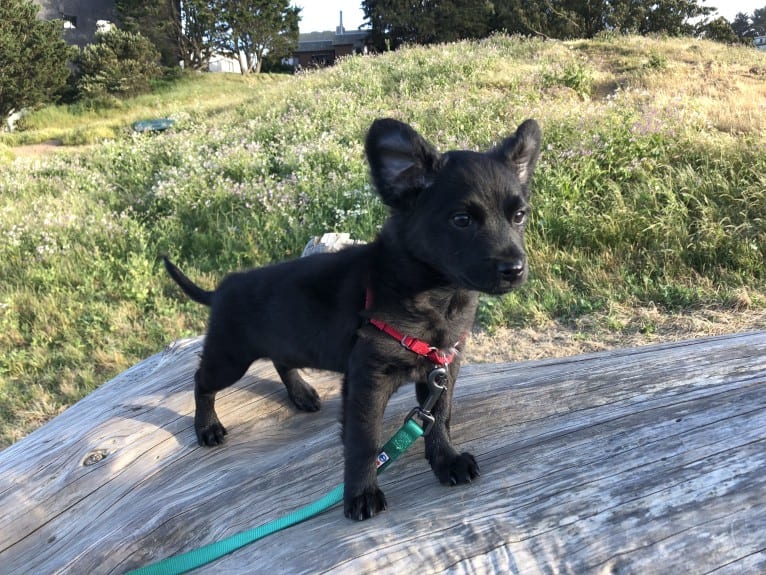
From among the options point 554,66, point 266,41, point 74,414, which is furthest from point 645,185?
point 266,41

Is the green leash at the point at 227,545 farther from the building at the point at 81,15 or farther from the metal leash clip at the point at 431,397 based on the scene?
the building at the point at 81,15

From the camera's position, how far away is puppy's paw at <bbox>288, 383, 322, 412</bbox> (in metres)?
3.09

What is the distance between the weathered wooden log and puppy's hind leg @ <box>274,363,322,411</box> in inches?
2.1

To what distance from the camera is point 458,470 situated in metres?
2.06

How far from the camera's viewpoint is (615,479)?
5.82 ft

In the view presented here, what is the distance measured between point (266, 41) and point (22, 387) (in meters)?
34.8

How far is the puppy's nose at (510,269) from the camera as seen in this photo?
196cm

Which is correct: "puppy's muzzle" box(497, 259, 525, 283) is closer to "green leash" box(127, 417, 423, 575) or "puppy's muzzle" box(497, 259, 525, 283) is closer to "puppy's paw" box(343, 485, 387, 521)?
"green leash" box(127, 417, 423, 575)

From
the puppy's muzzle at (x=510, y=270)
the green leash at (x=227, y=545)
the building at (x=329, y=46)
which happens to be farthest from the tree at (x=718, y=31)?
the green leash at (x=227, y=545)

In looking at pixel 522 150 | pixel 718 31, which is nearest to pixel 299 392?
pixel 522 150

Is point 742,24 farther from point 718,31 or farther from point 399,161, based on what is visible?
point 399,161

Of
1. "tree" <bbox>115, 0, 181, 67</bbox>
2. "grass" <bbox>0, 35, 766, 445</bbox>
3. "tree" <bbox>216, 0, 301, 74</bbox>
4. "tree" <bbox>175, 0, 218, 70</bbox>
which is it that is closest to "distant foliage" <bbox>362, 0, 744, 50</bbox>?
"tree" <bbox>216, 0, 301, 74</bbox>

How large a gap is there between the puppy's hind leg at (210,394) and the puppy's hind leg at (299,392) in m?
0.34

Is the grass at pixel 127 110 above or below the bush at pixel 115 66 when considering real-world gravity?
below
